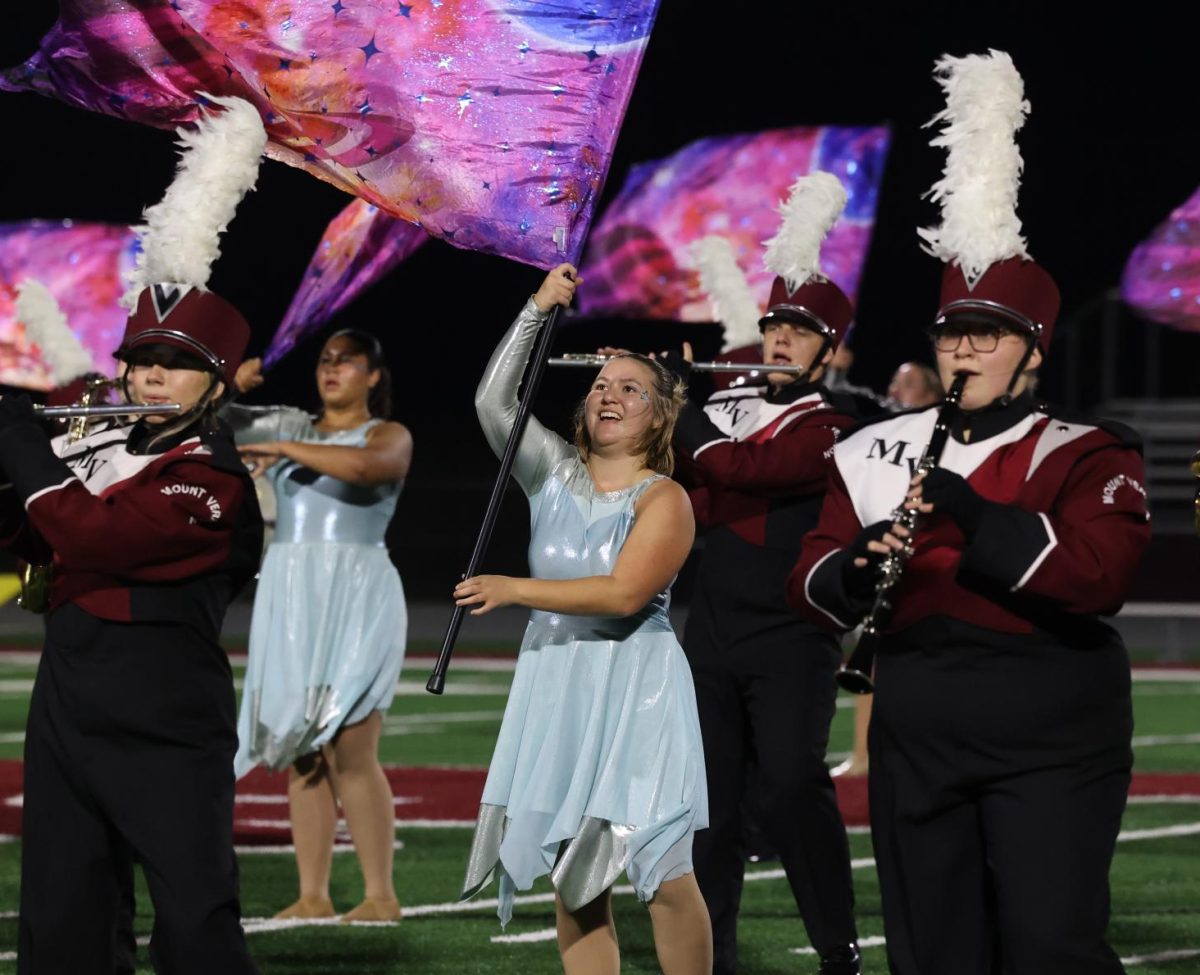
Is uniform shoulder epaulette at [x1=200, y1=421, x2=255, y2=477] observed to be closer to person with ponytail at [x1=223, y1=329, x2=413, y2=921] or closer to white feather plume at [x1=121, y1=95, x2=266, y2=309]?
white feather plume at [x1=121, y1=95, x2=266, y2=309]

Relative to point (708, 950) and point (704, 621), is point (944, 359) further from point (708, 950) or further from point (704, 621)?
point (704, 621)

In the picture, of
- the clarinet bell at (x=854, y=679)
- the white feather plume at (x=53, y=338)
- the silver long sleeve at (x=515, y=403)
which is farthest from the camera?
the white feather plume at (x=53, y=338)

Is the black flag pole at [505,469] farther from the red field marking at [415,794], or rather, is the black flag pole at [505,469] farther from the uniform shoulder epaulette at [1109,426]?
the red field marking at [415,794]

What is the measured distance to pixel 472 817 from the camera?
926 cm

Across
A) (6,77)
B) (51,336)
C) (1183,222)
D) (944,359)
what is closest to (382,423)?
(51,336)

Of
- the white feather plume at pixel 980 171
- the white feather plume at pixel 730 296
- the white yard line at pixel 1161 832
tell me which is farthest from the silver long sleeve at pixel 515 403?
the white yard line at pixel 1161 832

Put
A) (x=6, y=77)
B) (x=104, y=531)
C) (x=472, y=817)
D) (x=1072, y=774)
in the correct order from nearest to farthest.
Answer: (x=1072, y=774)
(x=104, y=531)
(x=6, y=77)
(x=472, y=817)

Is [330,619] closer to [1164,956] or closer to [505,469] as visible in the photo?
[505,469]

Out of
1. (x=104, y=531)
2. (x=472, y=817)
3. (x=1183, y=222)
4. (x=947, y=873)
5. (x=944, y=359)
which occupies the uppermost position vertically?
(x=1183, y=222)

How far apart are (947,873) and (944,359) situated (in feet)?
3.34

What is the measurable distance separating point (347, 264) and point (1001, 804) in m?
2.67

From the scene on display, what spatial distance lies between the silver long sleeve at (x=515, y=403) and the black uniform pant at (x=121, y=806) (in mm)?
923

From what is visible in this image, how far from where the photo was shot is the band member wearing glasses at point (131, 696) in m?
4.51

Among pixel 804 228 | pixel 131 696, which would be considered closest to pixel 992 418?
pixel 131 696
